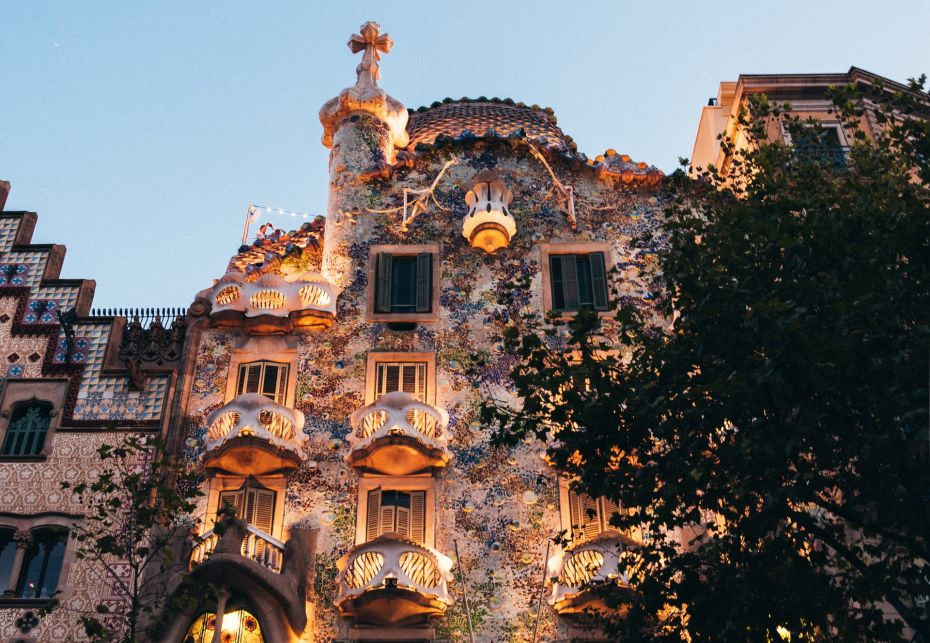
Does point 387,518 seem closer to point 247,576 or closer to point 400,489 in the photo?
point 400,489

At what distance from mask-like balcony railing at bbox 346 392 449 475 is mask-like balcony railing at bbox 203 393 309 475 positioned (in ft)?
3.47

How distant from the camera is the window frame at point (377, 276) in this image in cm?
2191

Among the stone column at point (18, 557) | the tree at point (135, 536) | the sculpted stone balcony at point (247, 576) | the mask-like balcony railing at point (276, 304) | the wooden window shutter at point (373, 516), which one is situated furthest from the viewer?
the mask-like balcony railing at point (276, 304)

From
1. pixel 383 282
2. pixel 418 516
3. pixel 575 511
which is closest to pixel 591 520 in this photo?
pixel 575 511

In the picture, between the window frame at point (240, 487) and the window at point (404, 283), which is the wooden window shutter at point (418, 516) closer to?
the window frame at point (240, 487)

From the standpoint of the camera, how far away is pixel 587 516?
1912 cm

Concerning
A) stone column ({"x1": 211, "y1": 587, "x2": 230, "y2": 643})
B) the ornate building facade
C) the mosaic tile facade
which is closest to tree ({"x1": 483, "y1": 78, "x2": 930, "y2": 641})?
Result: the ornate building facade

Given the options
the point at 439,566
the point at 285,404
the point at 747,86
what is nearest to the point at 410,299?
the point at 285,404

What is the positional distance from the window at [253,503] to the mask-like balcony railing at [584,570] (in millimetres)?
5073

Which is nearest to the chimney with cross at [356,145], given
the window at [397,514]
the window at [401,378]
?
the window at [401,378]

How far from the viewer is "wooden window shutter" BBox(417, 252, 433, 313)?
22.2m

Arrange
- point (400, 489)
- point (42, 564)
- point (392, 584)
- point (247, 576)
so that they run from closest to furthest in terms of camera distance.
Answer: point (247, 576) < point (392, 584) < point (42, 564) < point (400, 489)

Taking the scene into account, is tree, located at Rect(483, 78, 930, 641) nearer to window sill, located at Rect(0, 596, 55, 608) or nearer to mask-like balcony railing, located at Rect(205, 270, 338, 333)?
mask-like balcony railing, located at Rect(205, 270, 338, 333)

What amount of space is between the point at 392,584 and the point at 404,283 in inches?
287
